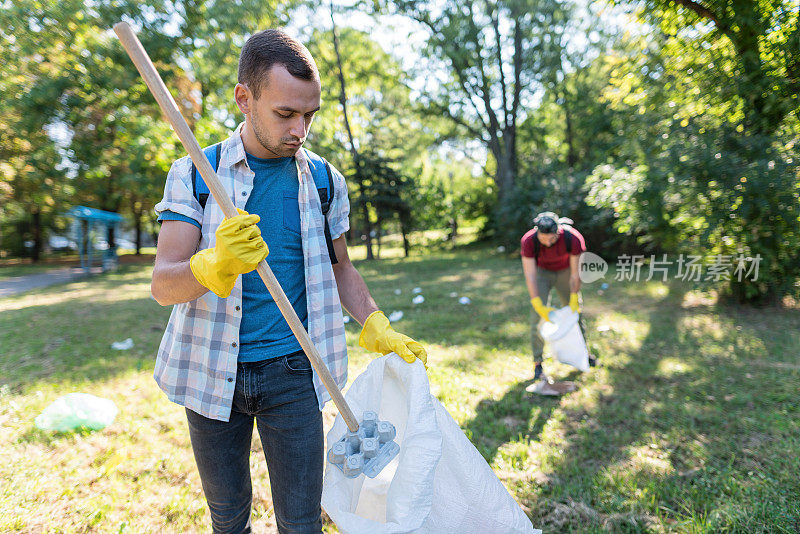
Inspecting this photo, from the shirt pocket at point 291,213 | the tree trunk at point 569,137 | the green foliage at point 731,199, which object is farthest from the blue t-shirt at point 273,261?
the tree trunk at point 569,137

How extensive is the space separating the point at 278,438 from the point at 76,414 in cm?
283

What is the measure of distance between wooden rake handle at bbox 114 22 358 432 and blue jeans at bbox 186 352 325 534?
123 mm

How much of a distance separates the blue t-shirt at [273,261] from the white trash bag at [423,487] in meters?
0.38

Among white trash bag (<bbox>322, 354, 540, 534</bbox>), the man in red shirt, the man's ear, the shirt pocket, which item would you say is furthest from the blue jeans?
the man in red shirt

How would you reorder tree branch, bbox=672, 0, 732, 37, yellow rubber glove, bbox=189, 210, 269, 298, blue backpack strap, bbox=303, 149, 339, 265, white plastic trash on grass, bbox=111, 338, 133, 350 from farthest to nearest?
1. tree branch, bbox=672, 0, 732, 37
2. white plastic trash on grass, bbox=111, 338, 133, 350
3. blue backpack strap, bbox=303, 149, 339, 265
4. yellow rubber glove, bbox=189, 210, 269, 298

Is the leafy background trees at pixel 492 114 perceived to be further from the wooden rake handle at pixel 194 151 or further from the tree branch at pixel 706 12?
the wooden rake handle at pixel 194 151

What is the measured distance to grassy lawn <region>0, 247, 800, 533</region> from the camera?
2385 millimetres

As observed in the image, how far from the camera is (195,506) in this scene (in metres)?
2.46

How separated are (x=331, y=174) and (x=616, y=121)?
61.0ft

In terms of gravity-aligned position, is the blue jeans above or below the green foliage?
below

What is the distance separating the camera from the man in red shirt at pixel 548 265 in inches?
155

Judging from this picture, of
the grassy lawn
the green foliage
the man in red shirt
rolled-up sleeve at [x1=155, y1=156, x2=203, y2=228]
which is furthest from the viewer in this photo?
the green foliage

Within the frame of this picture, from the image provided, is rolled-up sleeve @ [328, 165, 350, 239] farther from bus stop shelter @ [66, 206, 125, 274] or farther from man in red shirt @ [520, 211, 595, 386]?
bus stop shelter @ [66, 206, 125, 274]

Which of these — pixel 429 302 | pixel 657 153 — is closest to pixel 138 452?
pixel 429 302
